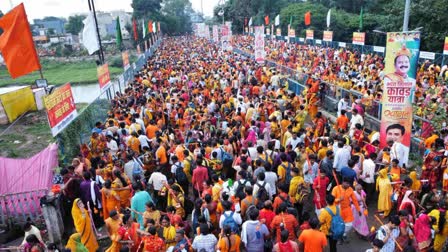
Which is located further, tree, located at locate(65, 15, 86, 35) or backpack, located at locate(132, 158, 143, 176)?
tree, located at locate(65, 15, 86, 35)

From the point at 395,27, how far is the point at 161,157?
19.5m

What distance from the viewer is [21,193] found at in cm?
639

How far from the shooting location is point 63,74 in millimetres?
41938

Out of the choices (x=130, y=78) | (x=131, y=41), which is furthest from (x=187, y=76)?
(x=131, y=41)

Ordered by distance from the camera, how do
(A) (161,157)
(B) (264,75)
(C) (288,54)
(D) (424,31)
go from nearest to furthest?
(A) (161,157) < (B) (264,75) < (D) (424,31) < (C) (288,54)

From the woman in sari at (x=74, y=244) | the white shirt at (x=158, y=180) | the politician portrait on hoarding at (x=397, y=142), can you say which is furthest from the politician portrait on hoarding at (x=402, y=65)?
the woman in sari at (x=74, y=244)

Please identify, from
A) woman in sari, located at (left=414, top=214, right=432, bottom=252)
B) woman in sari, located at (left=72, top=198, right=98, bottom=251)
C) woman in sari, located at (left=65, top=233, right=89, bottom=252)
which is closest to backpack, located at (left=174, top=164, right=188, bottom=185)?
woman in sari, located at (left=72, top=198, right=98, bottom=251)

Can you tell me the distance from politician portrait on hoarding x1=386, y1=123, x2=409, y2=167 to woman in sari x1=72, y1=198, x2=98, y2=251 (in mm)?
5310

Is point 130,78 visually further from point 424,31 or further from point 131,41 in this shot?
point 131,41

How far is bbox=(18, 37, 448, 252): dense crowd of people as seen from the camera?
4.49m

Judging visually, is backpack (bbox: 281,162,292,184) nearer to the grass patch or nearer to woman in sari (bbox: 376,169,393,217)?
woman in sari (bbox: 376,169,393,217)

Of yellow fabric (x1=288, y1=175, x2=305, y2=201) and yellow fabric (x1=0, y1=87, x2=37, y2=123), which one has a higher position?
yellow fabric (x1=288, y1=175, x2=305, y2=201)

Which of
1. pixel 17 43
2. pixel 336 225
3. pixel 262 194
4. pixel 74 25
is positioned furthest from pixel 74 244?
pixel 74 25

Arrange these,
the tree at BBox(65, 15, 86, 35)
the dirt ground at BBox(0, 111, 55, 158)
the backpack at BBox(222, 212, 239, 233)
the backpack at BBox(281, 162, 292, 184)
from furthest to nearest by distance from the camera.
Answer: the tree at BBox(65, 15, 86, 35) → the dirt ground at BBox(0, 111, 55, 158) → the backpack at BBox(281, 162, 292, 184) → the backpack at BBox(222, 212, 239, 233)
